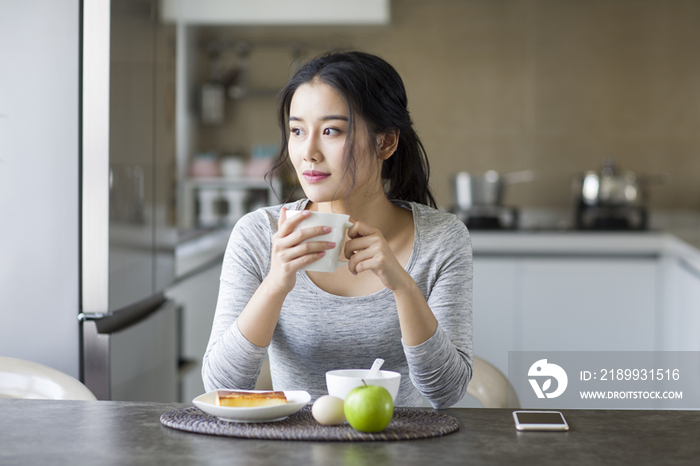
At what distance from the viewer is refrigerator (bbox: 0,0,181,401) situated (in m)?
1.43

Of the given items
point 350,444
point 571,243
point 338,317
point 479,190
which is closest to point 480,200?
point 479,190

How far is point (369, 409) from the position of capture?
2.68 feet

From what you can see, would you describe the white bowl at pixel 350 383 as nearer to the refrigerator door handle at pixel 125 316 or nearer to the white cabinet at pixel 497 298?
the refrigerator door handle at pixel 125 316

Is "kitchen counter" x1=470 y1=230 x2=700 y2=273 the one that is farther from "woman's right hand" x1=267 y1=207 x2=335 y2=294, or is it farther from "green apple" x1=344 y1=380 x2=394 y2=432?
"green apple" x1=344 y1=380 x2=394 y2=432

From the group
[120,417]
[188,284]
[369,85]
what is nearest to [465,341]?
[369,85]

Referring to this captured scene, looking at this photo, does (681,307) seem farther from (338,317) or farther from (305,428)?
(305,428)

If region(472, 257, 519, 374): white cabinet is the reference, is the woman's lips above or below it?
above

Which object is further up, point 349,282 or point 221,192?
point 221,192

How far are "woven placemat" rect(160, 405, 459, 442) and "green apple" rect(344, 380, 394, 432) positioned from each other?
1cm

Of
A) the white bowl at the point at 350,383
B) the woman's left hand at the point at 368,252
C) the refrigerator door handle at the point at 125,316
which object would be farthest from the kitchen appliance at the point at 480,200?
the white bowl at the point at 350,383

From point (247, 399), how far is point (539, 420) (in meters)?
0.36

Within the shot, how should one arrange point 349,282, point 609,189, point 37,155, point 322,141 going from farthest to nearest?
point 609,189
point 37,155
point 349,282
point 322,141

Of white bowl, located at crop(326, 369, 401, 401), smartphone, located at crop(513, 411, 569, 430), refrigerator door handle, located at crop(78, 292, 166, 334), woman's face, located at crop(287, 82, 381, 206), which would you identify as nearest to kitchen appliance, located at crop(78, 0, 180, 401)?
refrigerator door handle, located at crop(78, 292, 166, 334)

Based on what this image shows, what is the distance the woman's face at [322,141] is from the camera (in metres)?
1.16
